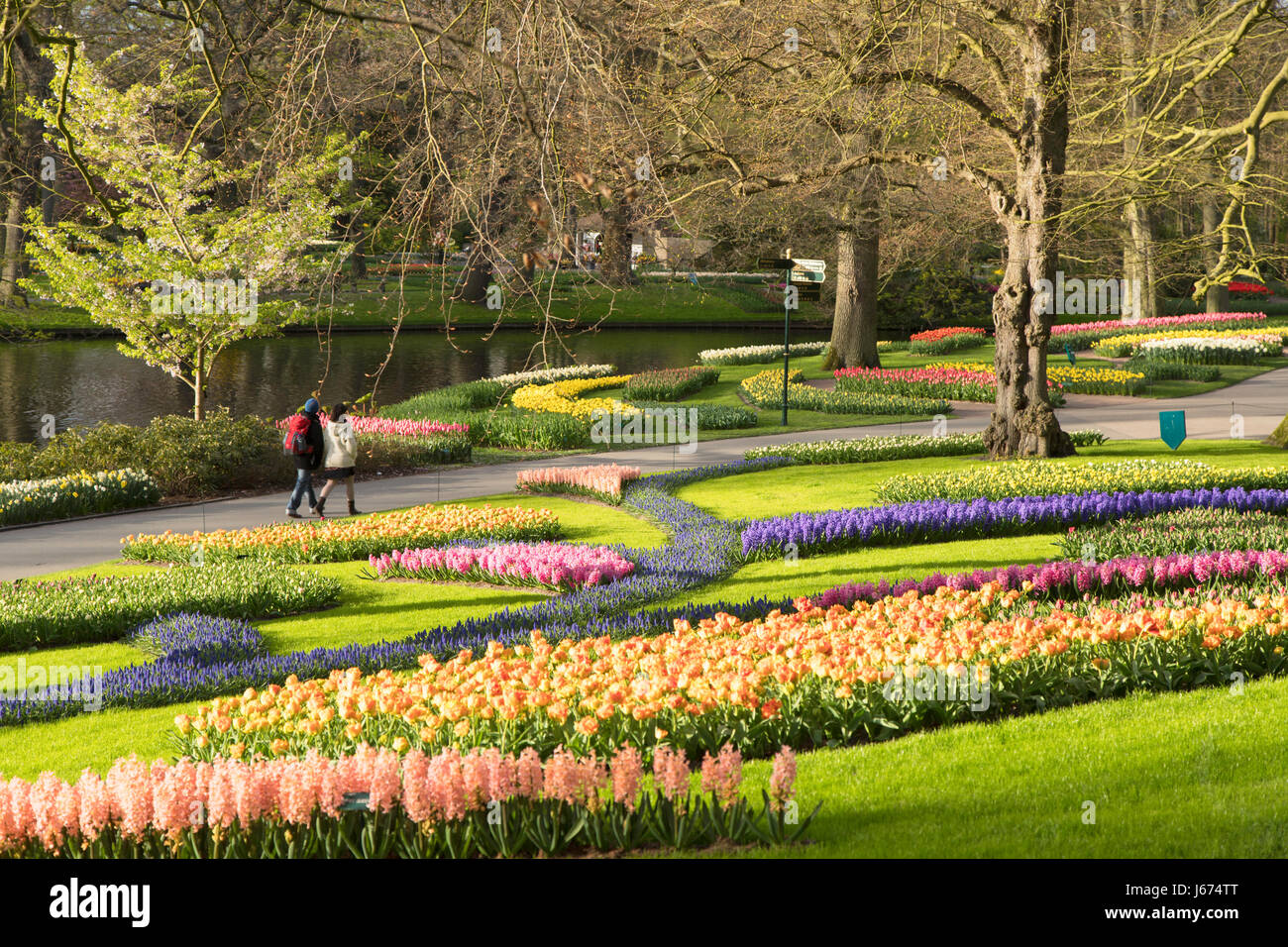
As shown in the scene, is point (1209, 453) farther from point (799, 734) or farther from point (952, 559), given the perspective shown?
point (799, 734)

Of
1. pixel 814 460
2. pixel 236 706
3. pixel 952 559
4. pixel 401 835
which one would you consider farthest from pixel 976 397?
pixel 401 835

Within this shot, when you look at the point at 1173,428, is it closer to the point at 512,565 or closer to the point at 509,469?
the point at 512,565

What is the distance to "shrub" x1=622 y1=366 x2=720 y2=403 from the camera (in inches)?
1012

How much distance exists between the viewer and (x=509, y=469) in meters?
18.1

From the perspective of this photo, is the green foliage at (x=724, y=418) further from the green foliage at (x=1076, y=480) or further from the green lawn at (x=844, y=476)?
the green foliage at (x=1076, y=480)

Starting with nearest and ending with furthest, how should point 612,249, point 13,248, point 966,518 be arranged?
point 612,249 → point 966,518 → point 13,248

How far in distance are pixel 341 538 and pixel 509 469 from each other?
6.30m

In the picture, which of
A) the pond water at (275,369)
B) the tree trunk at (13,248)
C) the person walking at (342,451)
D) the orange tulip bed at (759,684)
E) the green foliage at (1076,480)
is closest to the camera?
the orange tulip bed at (759,684)

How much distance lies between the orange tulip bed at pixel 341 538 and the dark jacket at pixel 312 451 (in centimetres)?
153

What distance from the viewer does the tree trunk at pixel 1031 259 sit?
47.5ft

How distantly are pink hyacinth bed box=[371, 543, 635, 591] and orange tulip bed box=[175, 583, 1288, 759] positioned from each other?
2.80 m

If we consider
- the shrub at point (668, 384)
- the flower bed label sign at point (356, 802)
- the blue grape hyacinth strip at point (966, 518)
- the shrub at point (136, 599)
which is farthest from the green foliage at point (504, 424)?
the flower bed label sign at point (356, 802)

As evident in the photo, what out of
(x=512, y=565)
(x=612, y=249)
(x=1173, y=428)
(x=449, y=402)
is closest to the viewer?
(x=612, y=249)

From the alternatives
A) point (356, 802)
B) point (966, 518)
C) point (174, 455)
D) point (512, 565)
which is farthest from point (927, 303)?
point (356, 802)
